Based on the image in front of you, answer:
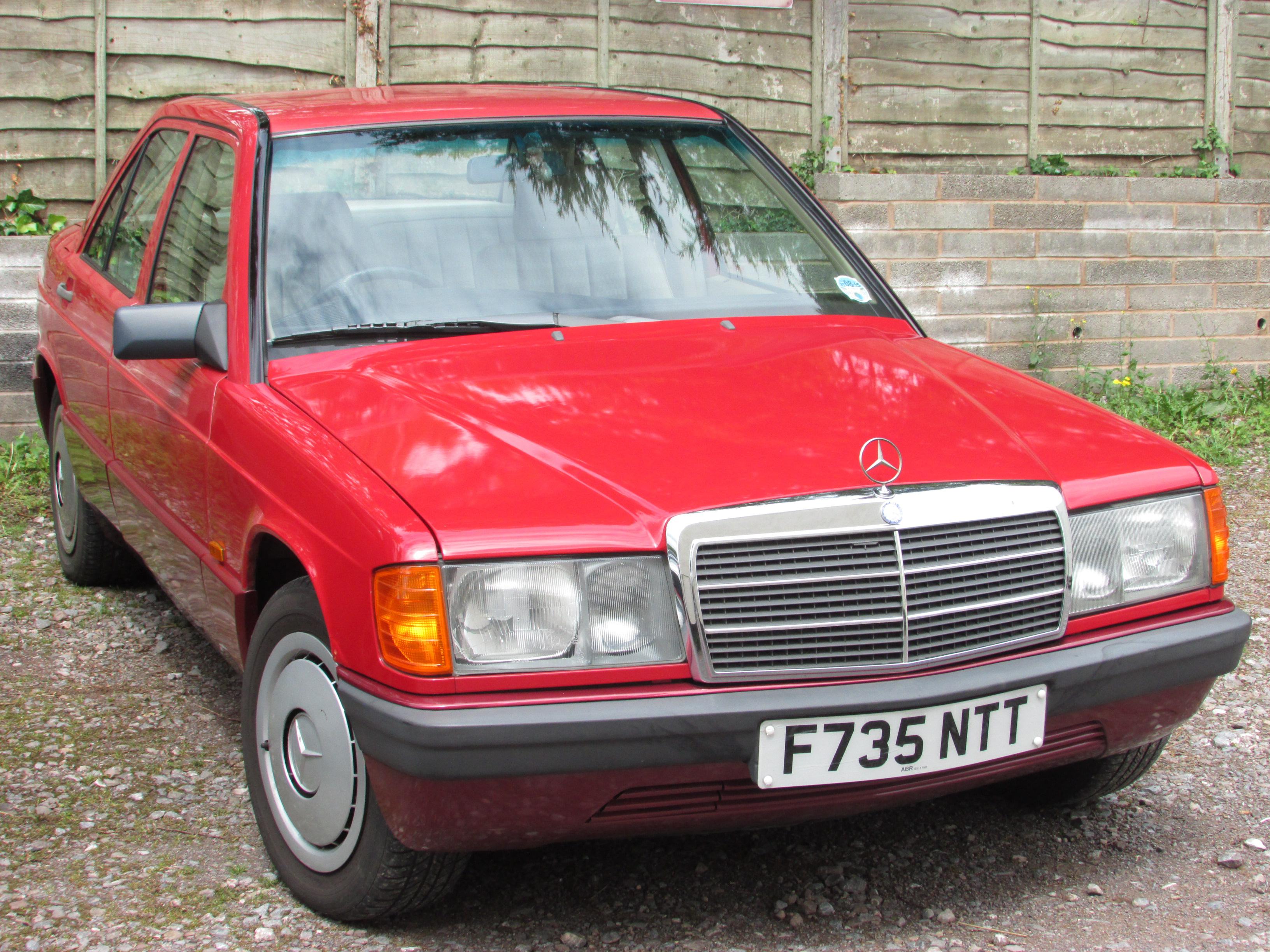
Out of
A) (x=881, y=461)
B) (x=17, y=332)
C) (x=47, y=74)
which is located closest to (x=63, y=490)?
(x=17, y=332)

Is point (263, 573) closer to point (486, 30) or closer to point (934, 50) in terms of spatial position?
point (486, 30)

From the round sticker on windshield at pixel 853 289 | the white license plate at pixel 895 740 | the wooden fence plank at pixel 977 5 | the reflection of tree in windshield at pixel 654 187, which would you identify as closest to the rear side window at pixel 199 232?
the reflection of tree in windshield at pixel 654 187

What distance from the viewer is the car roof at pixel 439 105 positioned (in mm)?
3473

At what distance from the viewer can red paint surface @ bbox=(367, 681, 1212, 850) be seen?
234 cm

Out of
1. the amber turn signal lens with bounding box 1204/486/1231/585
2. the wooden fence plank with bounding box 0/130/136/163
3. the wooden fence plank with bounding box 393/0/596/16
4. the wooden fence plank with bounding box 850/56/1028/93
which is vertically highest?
the wooden fence plank with bounding box 393/0/596/16

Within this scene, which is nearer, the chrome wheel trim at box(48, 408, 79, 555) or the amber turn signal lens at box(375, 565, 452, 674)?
the amber turn signal lens at box(375, 565, 452, 674)

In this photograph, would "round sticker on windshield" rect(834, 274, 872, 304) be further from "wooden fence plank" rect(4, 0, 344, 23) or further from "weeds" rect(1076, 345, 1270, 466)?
"wooden fence plank" rect(4, 0, 344, 23)

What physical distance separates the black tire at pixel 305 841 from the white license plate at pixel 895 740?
2.30ft

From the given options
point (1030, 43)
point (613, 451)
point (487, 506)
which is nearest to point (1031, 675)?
point (613, 451)

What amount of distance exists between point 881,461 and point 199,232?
200 cm

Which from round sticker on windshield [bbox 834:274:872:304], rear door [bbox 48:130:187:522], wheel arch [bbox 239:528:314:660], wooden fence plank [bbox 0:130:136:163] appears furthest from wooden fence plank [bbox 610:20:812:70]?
wheel arch [bbox 239:528:314:660]

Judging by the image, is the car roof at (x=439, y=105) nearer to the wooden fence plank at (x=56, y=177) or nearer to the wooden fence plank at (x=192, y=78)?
the wooden fence plank at (x=192, y=78)

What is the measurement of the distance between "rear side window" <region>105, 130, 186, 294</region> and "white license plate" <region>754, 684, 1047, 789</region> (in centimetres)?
255

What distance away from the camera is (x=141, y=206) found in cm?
418
